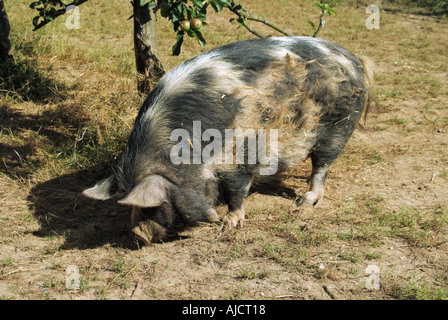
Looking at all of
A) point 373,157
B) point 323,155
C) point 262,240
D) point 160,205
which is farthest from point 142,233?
point 373,157

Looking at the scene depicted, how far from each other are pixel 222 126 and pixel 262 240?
3.41 ft

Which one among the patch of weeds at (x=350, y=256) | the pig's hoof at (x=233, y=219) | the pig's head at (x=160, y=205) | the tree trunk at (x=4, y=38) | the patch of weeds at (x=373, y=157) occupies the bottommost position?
the pig's hoof at (x=233, y=219)

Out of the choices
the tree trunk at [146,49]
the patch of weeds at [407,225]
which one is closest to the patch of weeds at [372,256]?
the patch of weeds at [407,225]

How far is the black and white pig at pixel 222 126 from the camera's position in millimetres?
3586

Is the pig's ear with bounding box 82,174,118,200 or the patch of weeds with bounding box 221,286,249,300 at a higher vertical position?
the pig's ear with bounding box 82,174,118,200

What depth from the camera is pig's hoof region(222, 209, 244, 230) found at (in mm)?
4012

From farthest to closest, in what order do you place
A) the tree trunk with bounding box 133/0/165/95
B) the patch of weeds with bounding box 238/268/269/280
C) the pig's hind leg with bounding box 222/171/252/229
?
1. the tree trunk with bounding box 133/0/165/95
2. the pig's hind leg with bounding box 222/171/252/229
3. the patch of weeds with bounding box 238/268/269/280

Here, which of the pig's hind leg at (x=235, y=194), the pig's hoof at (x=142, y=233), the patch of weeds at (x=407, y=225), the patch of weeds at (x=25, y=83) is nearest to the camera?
the pig's hoof at (x=142, y=233)

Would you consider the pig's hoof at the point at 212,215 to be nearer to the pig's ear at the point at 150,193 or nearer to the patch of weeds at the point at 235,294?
the pig's ear at the point at 150,193

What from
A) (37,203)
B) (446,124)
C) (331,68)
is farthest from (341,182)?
(37,203)

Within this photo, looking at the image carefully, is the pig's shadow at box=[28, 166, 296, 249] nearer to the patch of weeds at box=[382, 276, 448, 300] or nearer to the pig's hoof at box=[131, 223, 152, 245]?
the pig's hoof at box=[131, 223, 152, 245]

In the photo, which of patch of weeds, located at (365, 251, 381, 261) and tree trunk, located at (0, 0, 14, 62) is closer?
patch of weeds, located at (365, 251, 381, 261)

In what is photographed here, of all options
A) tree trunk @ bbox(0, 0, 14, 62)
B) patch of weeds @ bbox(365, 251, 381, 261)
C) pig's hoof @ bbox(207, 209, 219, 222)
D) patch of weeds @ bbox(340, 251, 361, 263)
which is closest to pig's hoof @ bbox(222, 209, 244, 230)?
pig's hoof @ bbox(207, 209, 219, 222)

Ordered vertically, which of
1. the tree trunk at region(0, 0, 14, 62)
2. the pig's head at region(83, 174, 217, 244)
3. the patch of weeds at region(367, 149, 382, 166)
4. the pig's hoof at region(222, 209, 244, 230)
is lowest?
the pig's hoof at region(222, 209, 244, 230)
